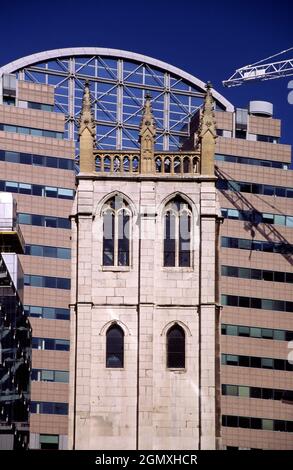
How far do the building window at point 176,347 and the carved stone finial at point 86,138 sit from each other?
10642 millimetres

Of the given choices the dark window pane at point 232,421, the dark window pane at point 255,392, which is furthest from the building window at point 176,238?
the dark window pane at point 255,392

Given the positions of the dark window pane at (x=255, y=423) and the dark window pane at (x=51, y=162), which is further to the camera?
the dark window pane at (x=51, y=162)

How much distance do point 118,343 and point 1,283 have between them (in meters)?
52.6

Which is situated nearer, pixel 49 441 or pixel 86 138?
pixel 86 138

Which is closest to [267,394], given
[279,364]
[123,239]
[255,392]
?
[255,392]

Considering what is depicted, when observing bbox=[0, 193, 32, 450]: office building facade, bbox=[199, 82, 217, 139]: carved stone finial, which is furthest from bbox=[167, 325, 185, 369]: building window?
bbox=[0, 193, 32, 450]: office building facade

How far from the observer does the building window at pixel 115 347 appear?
297 feet

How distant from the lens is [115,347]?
90.7 metres

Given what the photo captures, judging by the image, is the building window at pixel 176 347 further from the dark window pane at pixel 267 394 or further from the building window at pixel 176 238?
the dark window pane at pixel 267 394

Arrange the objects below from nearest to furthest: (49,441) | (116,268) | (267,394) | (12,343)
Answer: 1. (116,268)
2. (12,343)
3. (49,441)
4. (267,394)

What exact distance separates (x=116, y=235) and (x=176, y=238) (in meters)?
3.53

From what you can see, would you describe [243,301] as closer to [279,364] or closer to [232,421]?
[279,364]
